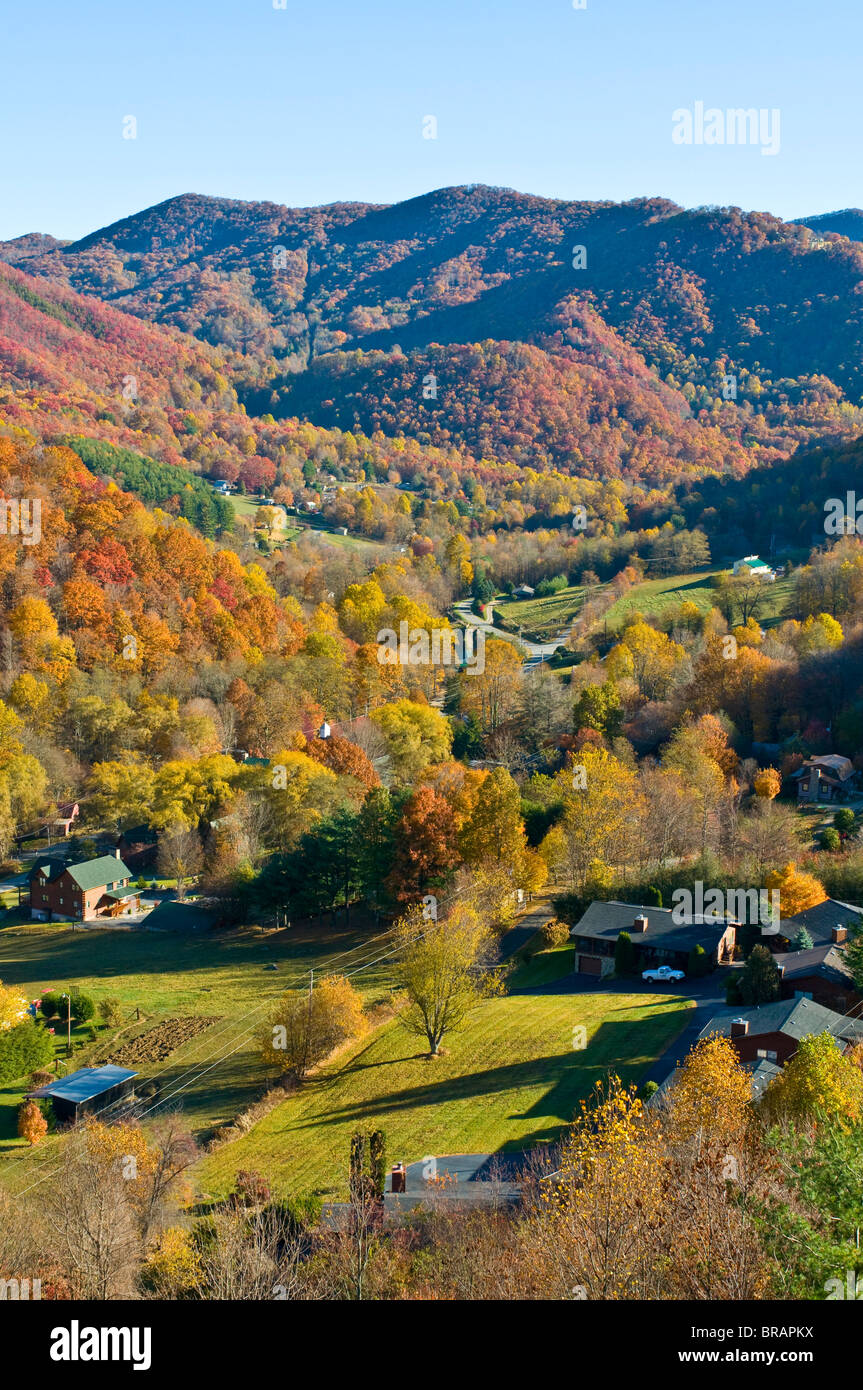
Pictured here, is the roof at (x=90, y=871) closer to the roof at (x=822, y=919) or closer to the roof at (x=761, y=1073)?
the roof at (x=822, y=919)

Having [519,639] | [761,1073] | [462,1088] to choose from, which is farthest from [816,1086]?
[519,639]

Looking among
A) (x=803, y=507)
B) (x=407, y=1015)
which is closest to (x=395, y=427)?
(x=803, y=507)

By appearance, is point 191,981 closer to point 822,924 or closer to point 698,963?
point 698,963

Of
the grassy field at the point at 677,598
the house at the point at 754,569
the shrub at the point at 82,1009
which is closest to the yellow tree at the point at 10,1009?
the shrub at the point at 82,1009

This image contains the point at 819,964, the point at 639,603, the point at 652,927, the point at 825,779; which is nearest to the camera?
the point at 819,964

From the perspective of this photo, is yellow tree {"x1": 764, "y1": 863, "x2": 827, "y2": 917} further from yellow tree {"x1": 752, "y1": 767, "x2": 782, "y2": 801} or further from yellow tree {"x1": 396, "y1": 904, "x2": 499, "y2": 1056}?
yellow tree {"x1": 752, "y1": 767, "x2": 782, "y2": 801}

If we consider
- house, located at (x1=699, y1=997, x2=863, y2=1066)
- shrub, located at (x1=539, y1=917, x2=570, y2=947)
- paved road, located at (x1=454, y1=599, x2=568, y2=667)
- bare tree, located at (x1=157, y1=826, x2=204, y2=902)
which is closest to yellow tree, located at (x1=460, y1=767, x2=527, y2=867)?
shrub, located at (x1=539, y1=917, x2=570, y2=947)
